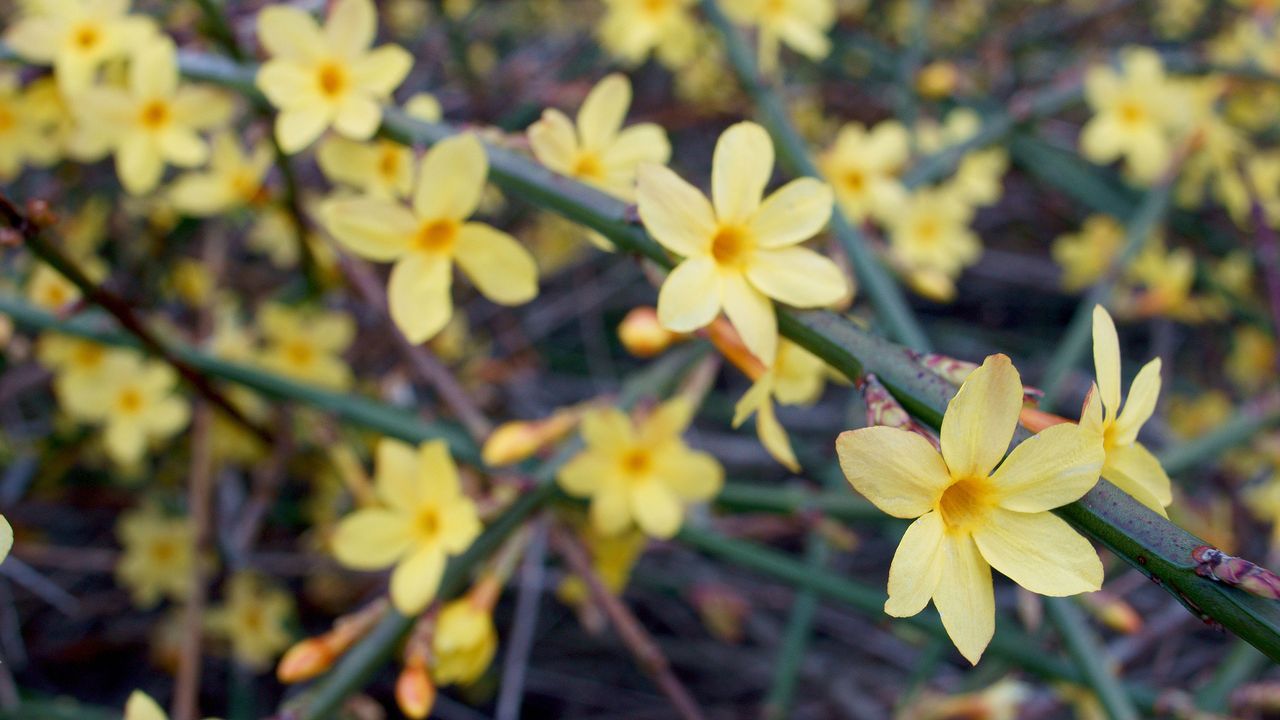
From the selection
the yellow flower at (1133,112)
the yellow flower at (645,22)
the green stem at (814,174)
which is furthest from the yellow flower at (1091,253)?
the yellow flower at (645,22)

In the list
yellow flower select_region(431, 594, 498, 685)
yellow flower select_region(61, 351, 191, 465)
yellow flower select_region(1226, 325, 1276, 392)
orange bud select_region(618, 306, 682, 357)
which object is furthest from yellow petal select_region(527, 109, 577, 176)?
yellow flower select_region(1226, 325, 1276, 392)

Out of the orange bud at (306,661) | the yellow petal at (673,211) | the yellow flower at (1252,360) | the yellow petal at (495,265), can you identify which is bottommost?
the yellow flower at (1252,360)

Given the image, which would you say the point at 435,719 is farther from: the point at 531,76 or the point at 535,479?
the point at 531,76

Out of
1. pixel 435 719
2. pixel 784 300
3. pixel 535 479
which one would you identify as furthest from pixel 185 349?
pixel 435 719

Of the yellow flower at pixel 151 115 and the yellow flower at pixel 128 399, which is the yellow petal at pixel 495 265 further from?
the yellow flower at pixel 128 399

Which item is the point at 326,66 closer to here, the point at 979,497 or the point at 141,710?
the point at 141,710

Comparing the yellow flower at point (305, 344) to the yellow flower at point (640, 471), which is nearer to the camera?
the yellow flower at point (640, 471)

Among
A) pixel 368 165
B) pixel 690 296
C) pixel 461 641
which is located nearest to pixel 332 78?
pixel 368 165

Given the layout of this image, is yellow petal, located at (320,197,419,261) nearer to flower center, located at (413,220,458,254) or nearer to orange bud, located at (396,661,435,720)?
flower center, located at (413,220,458,254)
